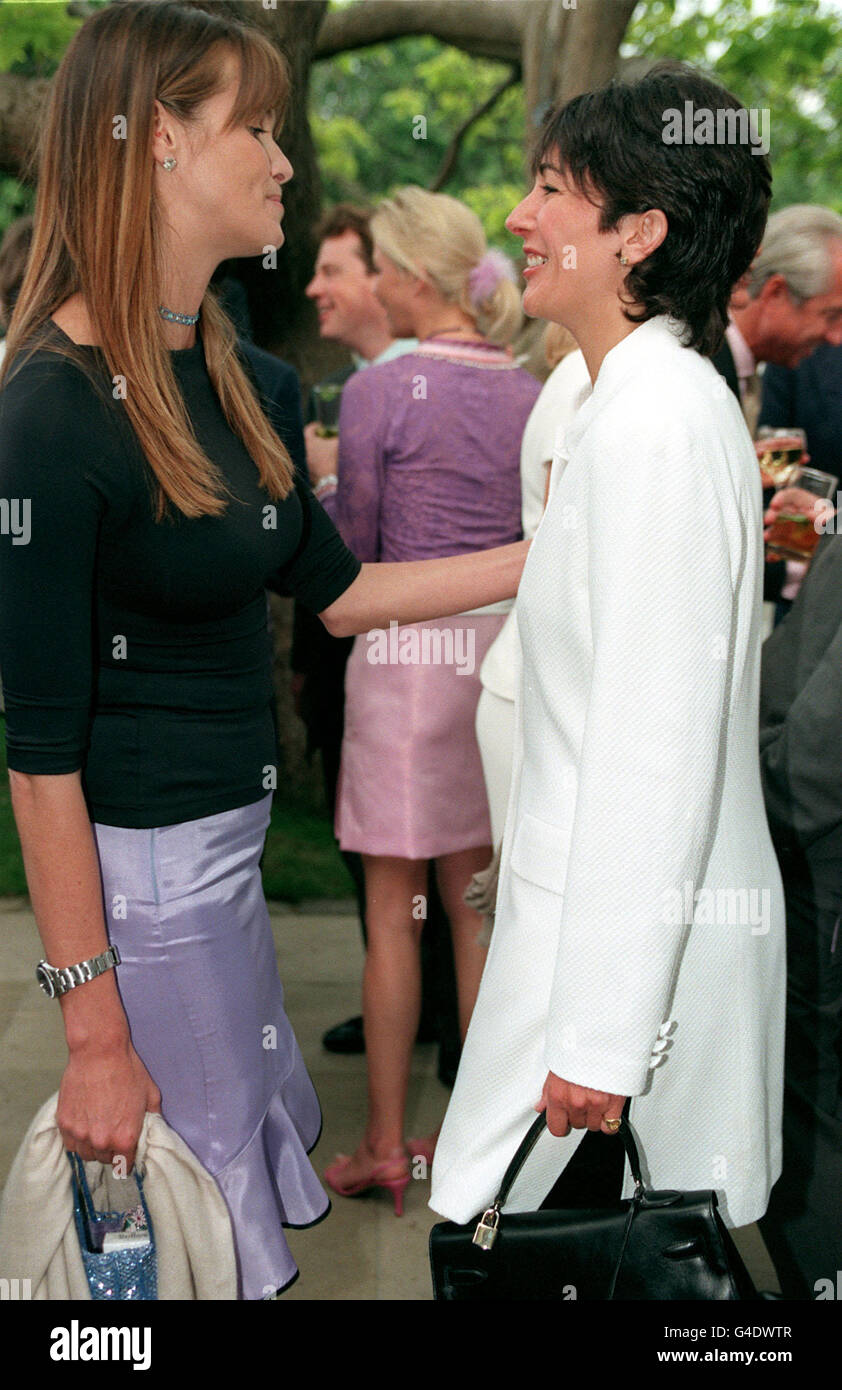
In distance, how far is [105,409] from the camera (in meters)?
1.67

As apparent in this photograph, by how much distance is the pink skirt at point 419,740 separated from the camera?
3496 mm

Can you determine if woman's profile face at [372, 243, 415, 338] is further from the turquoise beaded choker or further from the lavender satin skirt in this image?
the lavender satin skirt

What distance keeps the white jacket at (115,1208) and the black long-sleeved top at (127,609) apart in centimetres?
43

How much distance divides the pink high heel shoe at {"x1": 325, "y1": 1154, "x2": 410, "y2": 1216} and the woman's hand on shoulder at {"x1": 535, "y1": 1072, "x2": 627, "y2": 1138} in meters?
1.80

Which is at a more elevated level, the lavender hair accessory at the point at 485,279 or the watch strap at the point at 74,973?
the lavender hair accessory at the point at 485,279

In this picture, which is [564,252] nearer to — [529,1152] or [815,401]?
[529,1152]

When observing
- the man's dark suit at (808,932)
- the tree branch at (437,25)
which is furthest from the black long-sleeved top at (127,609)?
the tree branch at (437,25)

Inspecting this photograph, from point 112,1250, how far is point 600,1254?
0.62 meters

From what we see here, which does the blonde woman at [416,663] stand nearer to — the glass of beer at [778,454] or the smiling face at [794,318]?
the glass of beer at [778,454]

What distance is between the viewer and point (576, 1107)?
1.64 metres

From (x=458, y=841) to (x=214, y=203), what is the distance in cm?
202

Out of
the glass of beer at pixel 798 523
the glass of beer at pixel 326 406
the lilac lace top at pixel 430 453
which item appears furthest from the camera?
the glass of beer at pixel 326 406
